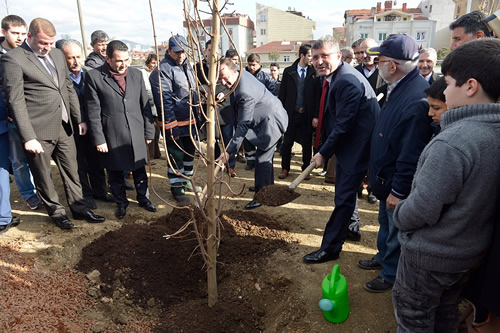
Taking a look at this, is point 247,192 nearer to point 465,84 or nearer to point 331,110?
point 331,110

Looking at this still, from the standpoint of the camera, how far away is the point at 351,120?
3055 mm

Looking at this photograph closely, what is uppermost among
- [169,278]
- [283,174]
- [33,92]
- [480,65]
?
[480,65]

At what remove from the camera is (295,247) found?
3.73m

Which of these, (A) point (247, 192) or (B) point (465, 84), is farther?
(A) point (247, 192)

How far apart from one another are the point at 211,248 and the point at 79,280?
4.67ft

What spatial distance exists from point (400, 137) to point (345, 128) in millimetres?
658

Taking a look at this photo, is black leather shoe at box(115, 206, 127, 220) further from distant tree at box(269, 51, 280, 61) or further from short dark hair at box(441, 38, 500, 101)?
distant tree at box(269, 51, 280, 61)

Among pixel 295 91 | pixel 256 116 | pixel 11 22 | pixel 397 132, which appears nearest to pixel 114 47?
pixel 11 22

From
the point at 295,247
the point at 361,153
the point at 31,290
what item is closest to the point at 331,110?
the point at 361,153

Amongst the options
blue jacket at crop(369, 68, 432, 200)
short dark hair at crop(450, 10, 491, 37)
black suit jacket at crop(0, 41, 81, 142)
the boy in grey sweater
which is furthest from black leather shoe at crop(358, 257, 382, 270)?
black suit jacket at crop(0, 41, 81, 142)

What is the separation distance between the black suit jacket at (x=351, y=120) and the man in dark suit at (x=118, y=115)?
2.49m

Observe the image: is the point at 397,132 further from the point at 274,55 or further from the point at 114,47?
the point at 274,55

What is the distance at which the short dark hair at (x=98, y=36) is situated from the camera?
5.21 metres

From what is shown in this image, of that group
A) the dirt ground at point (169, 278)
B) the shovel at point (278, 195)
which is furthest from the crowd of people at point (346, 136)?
the shovel at point (278, 195)
